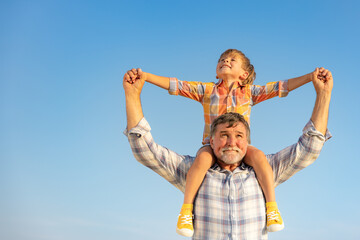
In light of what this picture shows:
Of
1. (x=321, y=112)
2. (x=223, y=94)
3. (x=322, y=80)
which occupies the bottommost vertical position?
(x=321, y=112)

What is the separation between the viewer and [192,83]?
5.55m

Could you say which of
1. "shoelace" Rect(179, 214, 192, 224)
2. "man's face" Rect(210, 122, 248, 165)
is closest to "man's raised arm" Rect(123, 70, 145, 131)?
"man's face" Rect(210, 122, 248, 165)

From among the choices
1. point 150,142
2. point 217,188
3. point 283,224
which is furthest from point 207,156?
point 283,224

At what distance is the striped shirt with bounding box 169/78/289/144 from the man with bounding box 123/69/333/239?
20.0 inches

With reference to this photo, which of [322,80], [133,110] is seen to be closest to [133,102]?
[133,110]

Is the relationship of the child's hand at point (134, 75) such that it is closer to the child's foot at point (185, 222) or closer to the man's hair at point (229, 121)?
the man's hair at point (229, 121)

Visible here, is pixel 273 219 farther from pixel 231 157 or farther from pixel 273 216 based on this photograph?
pixel 231 157

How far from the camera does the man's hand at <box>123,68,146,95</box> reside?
4.84 meters

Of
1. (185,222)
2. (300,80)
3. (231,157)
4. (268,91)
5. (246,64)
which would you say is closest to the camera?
(185,222)

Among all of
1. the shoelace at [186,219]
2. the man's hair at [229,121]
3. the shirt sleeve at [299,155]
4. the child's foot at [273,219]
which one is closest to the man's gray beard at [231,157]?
the man's hair at [229,121]

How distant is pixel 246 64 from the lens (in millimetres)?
5961

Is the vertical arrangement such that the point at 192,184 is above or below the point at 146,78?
below

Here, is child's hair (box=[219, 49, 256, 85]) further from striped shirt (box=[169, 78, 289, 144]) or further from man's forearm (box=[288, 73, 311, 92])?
man's forearm (box=[288, 73, 311, 92])

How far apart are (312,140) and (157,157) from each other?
193 cm
